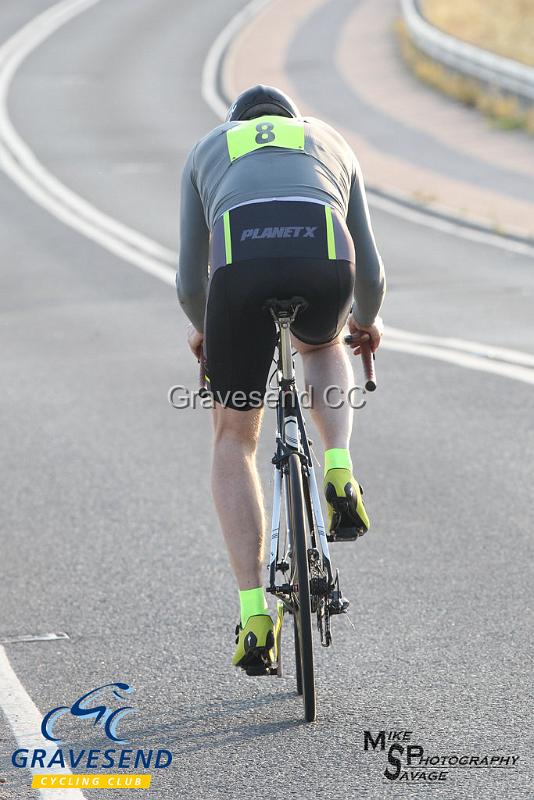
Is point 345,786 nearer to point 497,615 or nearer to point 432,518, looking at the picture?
point 497,615

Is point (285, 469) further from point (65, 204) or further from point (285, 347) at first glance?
point (65, 204)

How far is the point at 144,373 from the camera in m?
10.9

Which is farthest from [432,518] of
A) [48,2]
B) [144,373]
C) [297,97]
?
[48,2]

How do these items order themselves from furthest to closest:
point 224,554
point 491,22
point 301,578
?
point 491,22, point 224,554, point 301,578

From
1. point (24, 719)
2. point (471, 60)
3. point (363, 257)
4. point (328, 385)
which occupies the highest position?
point (471, 60)

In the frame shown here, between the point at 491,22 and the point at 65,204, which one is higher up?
the point at 491,22

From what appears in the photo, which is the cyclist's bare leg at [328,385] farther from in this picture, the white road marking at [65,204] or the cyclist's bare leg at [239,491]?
the white road marking at [65,204]

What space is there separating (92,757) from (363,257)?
187 centimetres

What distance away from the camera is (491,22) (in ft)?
121

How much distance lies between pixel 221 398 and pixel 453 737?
1293mm

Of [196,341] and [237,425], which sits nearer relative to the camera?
[237,425]

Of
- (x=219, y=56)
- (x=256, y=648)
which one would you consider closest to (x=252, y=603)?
(x=256, y=648)

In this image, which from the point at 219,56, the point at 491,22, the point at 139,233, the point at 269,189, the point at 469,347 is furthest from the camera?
the point at 491,22

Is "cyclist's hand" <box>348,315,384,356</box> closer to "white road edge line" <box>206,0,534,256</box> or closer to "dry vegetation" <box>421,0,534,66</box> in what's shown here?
"white road edge line" <box>206,0,534,256</box>
